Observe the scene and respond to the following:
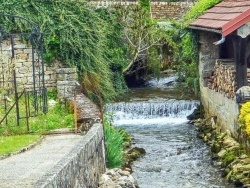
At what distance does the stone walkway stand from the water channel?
119 inches

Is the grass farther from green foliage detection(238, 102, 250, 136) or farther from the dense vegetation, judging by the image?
green foliage detection(238, 102, 250, 136)

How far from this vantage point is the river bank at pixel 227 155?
43.5ft

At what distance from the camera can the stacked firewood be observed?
647 inches

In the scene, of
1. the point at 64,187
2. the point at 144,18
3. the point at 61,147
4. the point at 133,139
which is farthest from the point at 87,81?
the point at 144,18

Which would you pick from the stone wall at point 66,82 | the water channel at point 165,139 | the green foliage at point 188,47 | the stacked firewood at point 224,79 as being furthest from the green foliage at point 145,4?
the stone wall at point 66,82

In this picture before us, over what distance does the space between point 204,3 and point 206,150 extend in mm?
7188

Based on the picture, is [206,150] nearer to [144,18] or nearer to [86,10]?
[86,10]

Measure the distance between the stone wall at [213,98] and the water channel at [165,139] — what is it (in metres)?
0.93

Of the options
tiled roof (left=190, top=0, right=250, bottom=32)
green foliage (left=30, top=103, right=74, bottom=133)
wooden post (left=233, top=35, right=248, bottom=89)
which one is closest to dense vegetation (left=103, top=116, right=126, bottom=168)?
green foliage (left=30, top=103, right=74, bottom=133)

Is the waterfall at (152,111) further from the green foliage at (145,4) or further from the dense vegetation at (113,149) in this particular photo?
the dense vegetation at (113,149)

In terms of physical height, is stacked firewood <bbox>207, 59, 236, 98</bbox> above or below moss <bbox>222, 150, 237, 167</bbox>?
above

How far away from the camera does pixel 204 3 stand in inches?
863

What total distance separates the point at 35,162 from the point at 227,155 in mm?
6717

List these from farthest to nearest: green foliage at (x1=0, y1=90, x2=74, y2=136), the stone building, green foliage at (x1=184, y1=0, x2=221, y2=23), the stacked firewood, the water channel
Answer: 1. green foliage at (x1=184, y1=0, x2=221, y2=23)
2. the stacked firewood
3. the stone building
4. the water channel
5. green foliage at (x1=0, y1=90, x2=74, y2=136)
